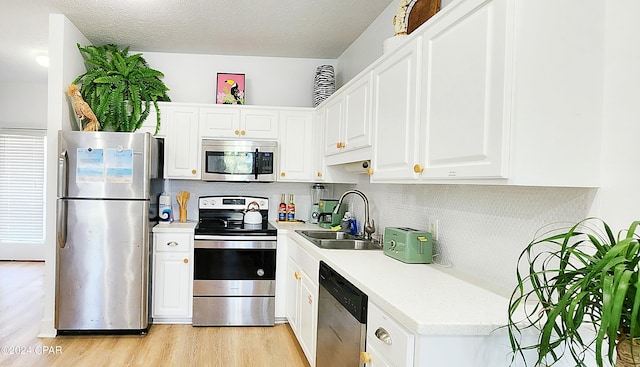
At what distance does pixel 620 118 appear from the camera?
1.38 metres

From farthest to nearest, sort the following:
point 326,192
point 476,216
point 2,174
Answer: point 2,174 → point 326,192 → point 476,216

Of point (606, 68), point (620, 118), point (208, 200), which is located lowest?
point (208, 200)

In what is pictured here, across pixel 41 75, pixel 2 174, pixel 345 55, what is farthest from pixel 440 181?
pixel 2 174

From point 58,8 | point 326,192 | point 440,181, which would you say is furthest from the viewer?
point 326,192

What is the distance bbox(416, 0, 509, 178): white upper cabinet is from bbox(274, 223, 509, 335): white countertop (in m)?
0.46

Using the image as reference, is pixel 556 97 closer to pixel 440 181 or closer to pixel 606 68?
pixel 606 68

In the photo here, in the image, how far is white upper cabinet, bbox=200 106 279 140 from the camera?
4.17 meters

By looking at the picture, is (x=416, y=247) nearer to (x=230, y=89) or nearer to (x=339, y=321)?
(x=339, y=321)

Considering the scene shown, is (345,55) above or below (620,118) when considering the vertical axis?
above

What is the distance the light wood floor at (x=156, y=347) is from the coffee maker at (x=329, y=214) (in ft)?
3.23

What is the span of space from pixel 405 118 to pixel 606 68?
864 millimetres

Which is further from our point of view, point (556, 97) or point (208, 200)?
point (208, 200)

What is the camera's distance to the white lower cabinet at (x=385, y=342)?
145 cm

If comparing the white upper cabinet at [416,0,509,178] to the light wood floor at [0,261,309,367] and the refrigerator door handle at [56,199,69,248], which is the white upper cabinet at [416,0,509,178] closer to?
the light wood floor at [0,261,309,367]
